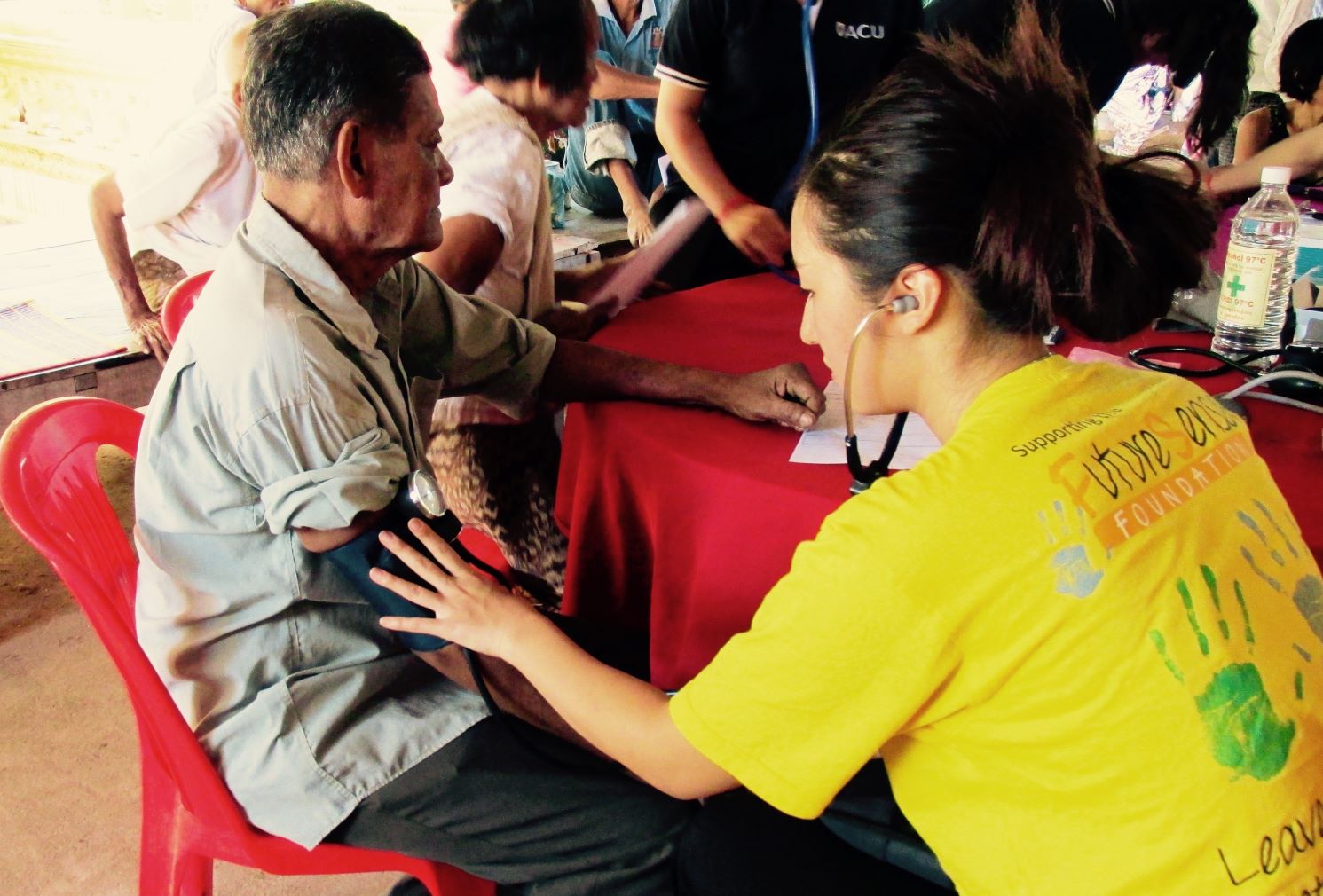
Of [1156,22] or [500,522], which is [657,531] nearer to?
[500,522]

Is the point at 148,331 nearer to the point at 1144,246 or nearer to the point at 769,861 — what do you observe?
the point at 769,861

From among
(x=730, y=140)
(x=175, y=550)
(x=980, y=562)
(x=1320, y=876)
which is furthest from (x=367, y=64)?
(x=730, y=140)

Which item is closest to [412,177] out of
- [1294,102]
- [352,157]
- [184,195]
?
[352,157]

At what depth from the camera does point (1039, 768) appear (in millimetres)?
703

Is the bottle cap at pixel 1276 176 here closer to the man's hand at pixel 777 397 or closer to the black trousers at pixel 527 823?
the man's hand at pixel 777 397

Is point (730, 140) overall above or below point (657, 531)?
above

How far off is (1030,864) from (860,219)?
505mm

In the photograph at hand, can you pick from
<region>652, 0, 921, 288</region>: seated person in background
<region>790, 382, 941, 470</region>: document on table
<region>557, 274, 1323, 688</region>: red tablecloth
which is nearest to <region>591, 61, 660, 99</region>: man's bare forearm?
<region>652, 0, 921, 288</region>: seated person in background

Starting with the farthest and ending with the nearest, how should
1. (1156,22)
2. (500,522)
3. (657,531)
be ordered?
1. (1156,22)
2. (500,522)
3. (657,531)

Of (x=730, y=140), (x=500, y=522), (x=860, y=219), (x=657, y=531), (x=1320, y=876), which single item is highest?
(x=860, y=219)

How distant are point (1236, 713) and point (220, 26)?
296cm

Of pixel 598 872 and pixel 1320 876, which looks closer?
pixel 1320 876

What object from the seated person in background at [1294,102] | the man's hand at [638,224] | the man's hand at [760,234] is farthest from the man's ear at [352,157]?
the seated person in background at [1294,102]

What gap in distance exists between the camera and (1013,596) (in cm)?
67
